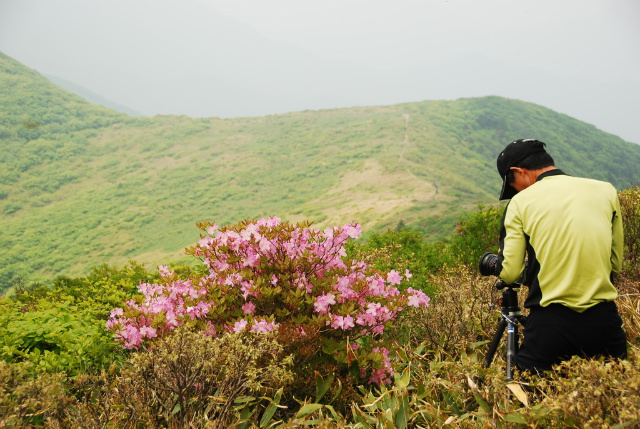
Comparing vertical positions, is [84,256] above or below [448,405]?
below

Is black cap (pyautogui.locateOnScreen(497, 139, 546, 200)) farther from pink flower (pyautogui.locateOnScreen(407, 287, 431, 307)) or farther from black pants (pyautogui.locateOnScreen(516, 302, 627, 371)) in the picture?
pink flower (pyautogui.locateOnScreen(407, 287, 431, 307))

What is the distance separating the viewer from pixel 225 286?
3.11m

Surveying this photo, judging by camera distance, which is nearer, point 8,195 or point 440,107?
point 8,195

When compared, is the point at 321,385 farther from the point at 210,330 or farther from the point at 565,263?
the point at 565,263

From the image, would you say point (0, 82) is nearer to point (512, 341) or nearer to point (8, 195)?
point (8, 195)

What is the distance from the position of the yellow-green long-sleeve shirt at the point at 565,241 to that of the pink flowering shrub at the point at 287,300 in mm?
1039

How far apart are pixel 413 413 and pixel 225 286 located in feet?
5.29

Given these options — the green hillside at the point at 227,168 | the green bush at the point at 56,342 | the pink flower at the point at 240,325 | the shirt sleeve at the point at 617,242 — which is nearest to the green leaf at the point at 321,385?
the pink flower at the point at 240,325

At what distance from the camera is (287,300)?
2971 mm

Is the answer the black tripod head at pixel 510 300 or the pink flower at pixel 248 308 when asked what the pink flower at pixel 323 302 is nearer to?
the pink flower at pixel 248 308

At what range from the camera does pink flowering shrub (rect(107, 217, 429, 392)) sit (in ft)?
9.62

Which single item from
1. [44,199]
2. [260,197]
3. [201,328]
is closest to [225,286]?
[201,328]

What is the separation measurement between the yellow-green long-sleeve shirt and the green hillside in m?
16.2

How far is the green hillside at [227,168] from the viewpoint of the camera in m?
32.6
